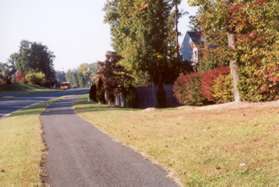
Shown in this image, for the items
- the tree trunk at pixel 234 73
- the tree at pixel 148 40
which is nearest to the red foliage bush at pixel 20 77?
the tree at pixel 148 40

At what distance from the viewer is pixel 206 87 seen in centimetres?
2778

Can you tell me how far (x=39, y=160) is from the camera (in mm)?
12211

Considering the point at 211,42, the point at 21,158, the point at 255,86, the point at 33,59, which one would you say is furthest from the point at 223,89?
the point at 33,59

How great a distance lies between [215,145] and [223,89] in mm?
14339

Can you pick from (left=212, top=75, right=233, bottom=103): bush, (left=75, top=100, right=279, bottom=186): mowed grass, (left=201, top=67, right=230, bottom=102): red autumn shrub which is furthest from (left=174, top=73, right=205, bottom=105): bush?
(left=75, top=100, right=279, bottom=186): mowed grass

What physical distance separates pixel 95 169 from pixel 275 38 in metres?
9.80

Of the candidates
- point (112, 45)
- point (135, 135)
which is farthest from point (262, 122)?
point (112, 45)

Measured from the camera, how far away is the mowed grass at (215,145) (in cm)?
899

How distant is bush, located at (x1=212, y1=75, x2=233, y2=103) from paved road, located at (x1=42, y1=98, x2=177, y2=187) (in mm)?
Answer: 10939

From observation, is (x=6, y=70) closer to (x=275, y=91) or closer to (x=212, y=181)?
(x=275, y=91)

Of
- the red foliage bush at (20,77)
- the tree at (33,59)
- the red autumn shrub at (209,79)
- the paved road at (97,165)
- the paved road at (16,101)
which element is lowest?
the paved road at (97,165)

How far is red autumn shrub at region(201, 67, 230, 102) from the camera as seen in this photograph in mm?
26736

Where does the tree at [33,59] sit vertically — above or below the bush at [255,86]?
above

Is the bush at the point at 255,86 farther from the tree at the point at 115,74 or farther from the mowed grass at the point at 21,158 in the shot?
the tree at the point at 115,74
